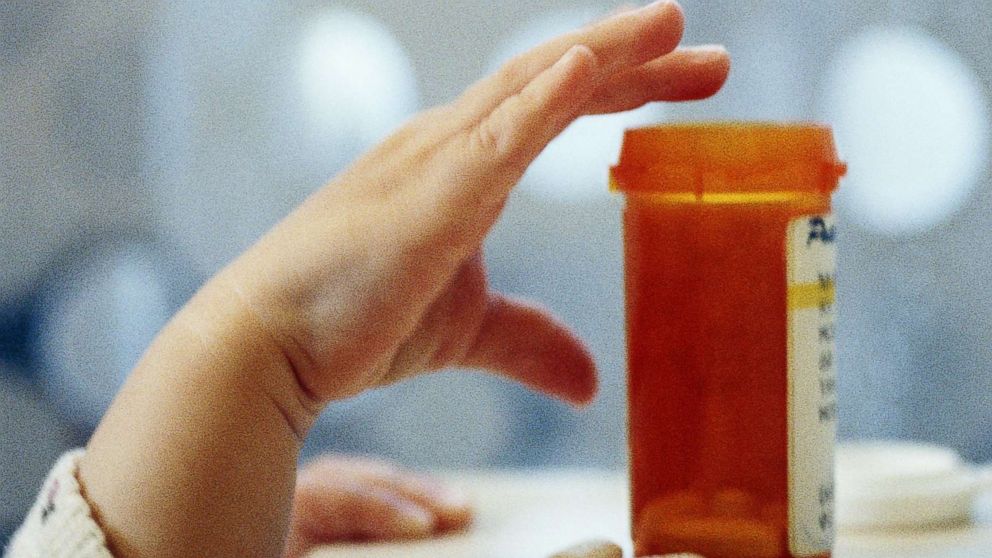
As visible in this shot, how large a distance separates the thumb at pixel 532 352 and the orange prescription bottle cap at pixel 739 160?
14cm

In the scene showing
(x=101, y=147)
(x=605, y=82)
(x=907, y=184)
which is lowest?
(x=907, y=184)

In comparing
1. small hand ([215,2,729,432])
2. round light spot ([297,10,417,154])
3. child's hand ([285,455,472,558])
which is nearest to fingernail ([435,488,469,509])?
child's hand ([285,455,472,558])

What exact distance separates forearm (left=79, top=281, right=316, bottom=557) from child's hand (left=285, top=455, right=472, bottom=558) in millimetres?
143

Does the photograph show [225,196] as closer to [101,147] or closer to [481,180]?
[101,147]

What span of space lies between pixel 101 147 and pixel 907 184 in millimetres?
951

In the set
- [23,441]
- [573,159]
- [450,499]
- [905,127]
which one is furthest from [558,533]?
[23,441]

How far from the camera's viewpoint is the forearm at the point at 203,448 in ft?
1.36

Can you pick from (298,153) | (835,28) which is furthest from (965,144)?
(298,153)

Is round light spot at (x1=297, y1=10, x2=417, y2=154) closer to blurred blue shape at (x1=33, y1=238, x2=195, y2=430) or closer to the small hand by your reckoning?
blurred blue shape at (x1=33, y1=238, x2=195, y2=430)

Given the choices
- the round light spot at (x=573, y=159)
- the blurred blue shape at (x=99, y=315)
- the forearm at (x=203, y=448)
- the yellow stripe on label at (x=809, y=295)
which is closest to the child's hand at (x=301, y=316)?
the forearm at (x=203, y=448)

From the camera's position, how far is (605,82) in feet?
1.48

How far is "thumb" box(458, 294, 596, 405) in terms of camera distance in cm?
53

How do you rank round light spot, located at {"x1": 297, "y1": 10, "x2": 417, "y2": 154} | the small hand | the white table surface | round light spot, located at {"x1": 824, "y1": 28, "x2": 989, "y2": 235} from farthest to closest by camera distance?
Result: round light spot, located at {"x1": 297, "y1": 10, "x2": 417, "y2": 154}
round light spot, located at {"x1": 824, "y1": 28, "x2": 989, "y2": 235}
the white table surface
the small hand

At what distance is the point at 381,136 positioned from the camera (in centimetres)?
120
